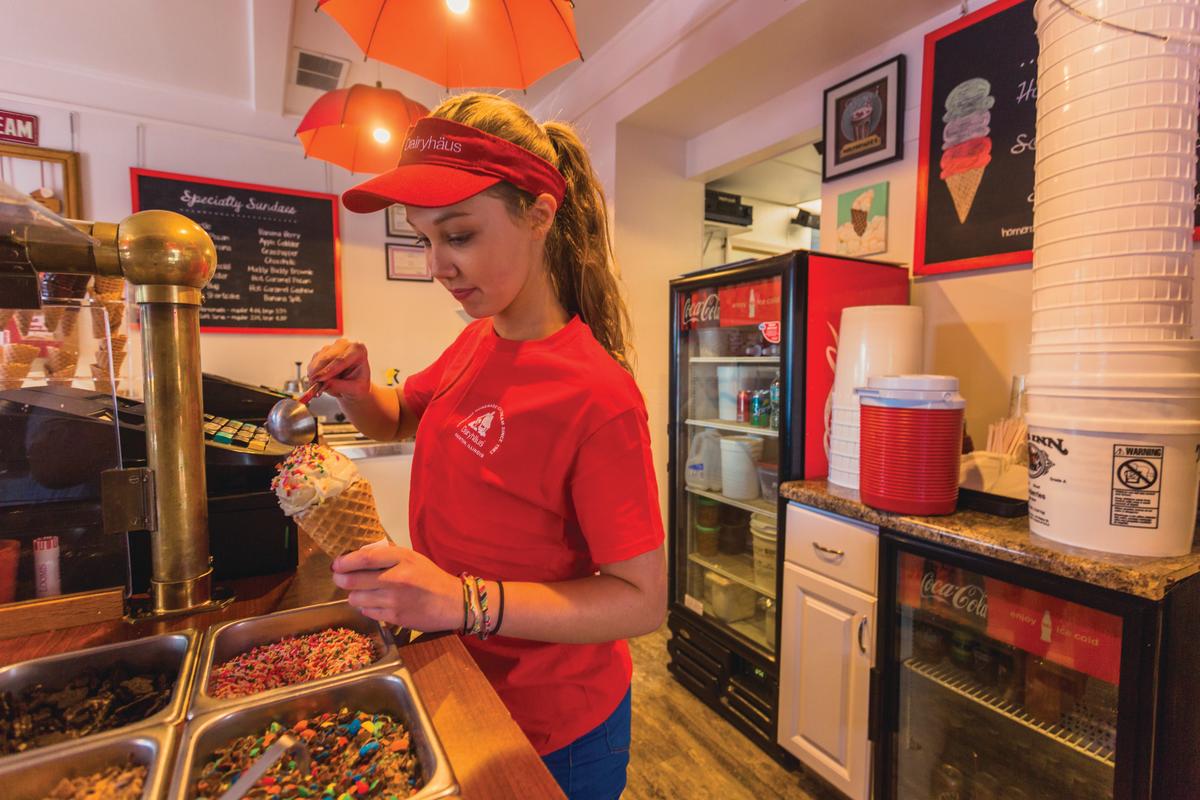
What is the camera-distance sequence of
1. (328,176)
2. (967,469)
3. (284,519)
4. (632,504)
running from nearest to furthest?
1. (632,504)
2. (284,519)
3. (967,469)
4. (328,176)

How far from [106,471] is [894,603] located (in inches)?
74.1

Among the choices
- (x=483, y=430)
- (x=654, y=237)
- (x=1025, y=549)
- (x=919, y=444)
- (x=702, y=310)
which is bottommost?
(x=1025, y=549)

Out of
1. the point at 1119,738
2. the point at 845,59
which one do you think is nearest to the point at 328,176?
the point at 845,59

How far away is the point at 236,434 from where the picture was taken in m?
1.14

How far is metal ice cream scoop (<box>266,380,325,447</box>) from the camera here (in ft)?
2.87

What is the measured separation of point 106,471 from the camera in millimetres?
859

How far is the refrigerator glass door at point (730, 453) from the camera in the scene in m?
2.40

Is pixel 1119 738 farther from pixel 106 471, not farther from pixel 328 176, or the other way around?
pixel 328 176

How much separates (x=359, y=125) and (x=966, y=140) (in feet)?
7.46

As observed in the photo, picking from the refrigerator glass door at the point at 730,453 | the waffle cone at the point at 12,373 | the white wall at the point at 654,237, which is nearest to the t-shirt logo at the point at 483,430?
the waffle cone at the point at 12,373

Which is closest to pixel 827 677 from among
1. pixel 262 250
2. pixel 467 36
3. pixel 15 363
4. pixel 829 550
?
pixel 829 550

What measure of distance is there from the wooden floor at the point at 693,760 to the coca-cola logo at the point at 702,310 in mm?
1712

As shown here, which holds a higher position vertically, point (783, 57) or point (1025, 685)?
point (783, 57)

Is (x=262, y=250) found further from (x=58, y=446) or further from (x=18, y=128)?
(x=58, y=446)
